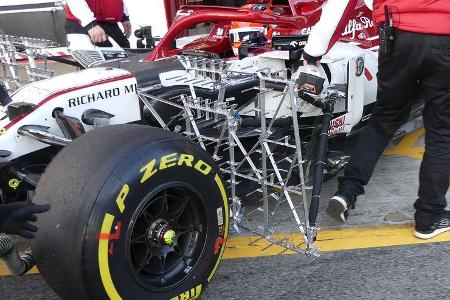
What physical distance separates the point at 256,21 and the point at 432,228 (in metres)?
1.75

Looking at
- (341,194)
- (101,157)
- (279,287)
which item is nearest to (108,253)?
(101,157)

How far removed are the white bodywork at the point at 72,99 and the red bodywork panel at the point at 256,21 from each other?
84cm

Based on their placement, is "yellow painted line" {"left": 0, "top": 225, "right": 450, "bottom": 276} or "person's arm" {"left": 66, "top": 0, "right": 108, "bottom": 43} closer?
"yellow painted line" {"left": 0, "top": 225, "right": 450, "bottom": 276}

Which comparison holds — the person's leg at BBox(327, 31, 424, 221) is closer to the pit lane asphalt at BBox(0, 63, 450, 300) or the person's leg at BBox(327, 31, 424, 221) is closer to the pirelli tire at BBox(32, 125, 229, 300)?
the pit lane asphalt at BBox(0, 63, 450, 300)

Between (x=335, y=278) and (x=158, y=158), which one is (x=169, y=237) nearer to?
(x=158, y=158)

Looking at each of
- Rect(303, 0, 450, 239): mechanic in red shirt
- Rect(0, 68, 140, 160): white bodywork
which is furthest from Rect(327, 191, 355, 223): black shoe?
Rect(0, 68, 140, 160): white bodywork

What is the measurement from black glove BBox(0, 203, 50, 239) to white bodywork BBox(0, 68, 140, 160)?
899 mm

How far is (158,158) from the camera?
219 centimetres

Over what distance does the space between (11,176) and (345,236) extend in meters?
1.97

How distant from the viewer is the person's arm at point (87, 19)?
4824mm

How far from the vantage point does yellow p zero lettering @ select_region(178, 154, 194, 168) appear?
229 centimetres

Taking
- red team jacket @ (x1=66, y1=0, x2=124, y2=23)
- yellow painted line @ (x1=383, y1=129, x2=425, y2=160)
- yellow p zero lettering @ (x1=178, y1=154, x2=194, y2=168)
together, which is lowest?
yellow painted line @ (x1=383, y1=129, x2=425, y2=160)

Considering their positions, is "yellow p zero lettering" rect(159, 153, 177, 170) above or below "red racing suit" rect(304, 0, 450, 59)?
below

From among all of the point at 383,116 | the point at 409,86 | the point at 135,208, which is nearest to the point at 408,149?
the point at 383,116
